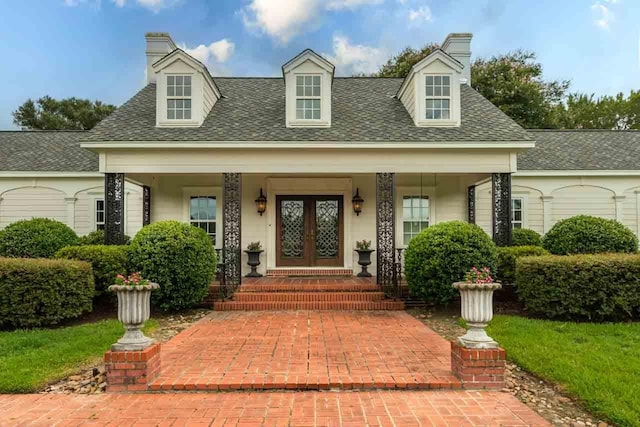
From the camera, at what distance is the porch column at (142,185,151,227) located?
11.4 metres

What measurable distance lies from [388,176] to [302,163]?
216 cm

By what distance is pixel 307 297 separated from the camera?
8.77 meters

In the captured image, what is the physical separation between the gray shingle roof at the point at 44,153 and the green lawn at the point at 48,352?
712cm

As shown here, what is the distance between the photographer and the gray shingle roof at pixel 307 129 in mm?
9703

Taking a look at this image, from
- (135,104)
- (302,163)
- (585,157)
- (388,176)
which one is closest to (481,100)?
(585,157)

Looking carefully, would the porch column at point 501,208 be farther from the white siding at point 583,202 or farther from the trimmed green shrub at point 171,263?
Answer: the trimmed green shrub at point 171,263

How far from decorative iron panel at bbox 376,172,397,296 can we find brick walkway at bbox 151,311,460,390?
5.36 ft

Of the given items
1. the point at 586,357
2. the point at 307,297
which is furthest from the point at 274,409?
the point at 307,297

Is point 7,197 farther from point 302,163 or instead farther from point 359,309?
point 359,309

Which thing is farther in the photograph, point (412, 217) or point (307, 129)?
point (412, 217)

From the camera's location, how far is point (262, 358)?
5.06 m

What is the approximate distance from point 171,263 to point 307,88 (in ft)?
19.1

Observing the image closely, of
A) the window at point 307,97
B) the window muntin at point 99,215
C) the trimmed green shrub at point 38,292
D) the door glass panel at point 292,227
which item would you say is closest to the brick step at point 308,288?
the door glass panel at point 292,227

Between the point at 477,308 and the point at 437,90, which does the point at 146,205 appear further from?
the point at 477,308
